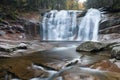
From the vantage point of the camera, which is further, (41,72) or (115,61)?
(115,61)

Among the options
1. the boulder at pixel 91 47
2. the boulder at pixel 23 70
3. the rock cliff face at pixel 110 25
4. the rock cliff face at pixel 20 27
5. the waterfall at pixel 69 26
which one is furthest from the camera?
the waterfall at pixel 69 26

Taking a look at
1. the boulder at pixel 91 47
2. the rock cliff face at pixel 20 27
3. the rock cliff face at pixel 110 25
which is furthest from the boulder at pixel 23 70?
the rock cliff face at pixel 110 25

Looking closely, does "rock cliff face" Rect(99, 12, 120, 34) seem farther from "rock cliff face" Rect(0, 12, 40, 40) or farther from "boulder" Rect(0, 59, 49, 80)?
"boulder" Rect(0, 59, 49, 80)

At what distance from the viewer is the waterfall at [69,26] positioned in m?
21.1

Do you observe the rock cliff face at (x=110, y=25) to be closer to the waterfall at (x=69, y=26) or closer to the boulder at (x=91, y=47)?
the waterfall at (x=69, y=26)

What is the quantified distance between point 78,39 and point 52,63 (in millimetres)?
11719

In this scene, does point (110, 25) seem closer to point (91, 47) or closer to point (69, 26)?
point (69, 26)

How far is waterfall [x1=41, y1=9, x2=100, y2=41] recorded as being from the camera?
2111cm

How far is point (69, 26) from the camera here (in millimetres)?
22734

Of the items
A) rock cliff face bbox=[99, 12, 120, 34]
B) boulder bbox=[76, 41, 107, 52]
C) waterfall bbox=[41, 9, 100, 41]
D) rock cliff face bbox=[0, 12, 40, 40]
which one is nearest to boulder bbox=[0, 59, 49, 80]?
boulder bbox=[76, 41, 107, 52]

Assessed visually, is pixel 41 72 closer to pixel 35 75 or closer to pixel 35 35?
pixel 35 75

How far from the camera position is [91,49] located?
40.2 feet

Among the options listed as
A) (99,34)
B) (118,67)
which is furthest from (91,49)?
(99,34)

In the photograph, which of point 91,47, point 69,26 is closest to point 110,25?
point 69,26
